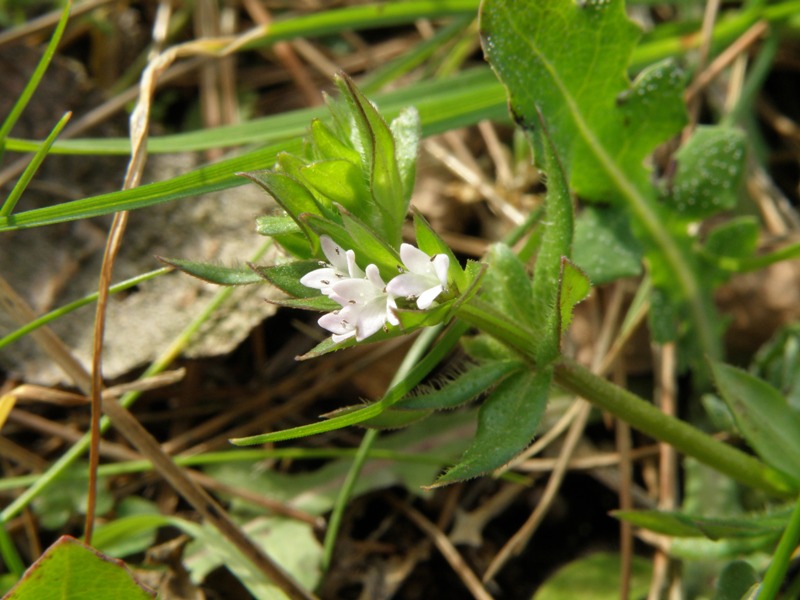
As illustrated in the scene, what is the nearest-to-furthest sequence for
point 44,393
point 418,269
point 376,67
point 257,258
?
point 418,269, point 44,393, point 257,258, point 376,67

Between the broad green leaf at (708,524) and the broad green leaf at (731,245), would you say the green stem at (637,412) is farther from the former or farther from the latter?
the broad green leaf at (731,245)

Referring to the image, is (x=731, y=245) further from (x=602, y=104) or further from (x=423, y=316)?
(x=423, y=316)

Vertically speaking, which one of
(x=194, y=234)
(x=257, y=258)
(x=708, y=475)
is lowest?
(x=708, y=475)

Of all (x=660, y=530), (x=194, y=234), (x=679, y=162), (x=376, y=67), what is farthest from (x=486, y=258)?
(x=376, y=67)

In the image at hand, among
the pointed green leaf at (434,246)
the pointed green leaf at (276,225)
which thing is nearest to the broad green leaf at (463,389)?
the pointed green leaf at (434,246)

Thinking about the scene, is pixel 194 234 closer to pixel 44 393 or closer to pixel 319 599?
pixel 44 393

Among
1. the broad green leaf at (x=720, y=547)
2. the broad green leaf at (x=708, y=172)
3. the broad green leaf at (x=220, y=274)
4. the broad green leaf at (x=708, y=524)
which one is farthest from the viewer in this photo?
the broad green leaf at (x=708, y=172)
